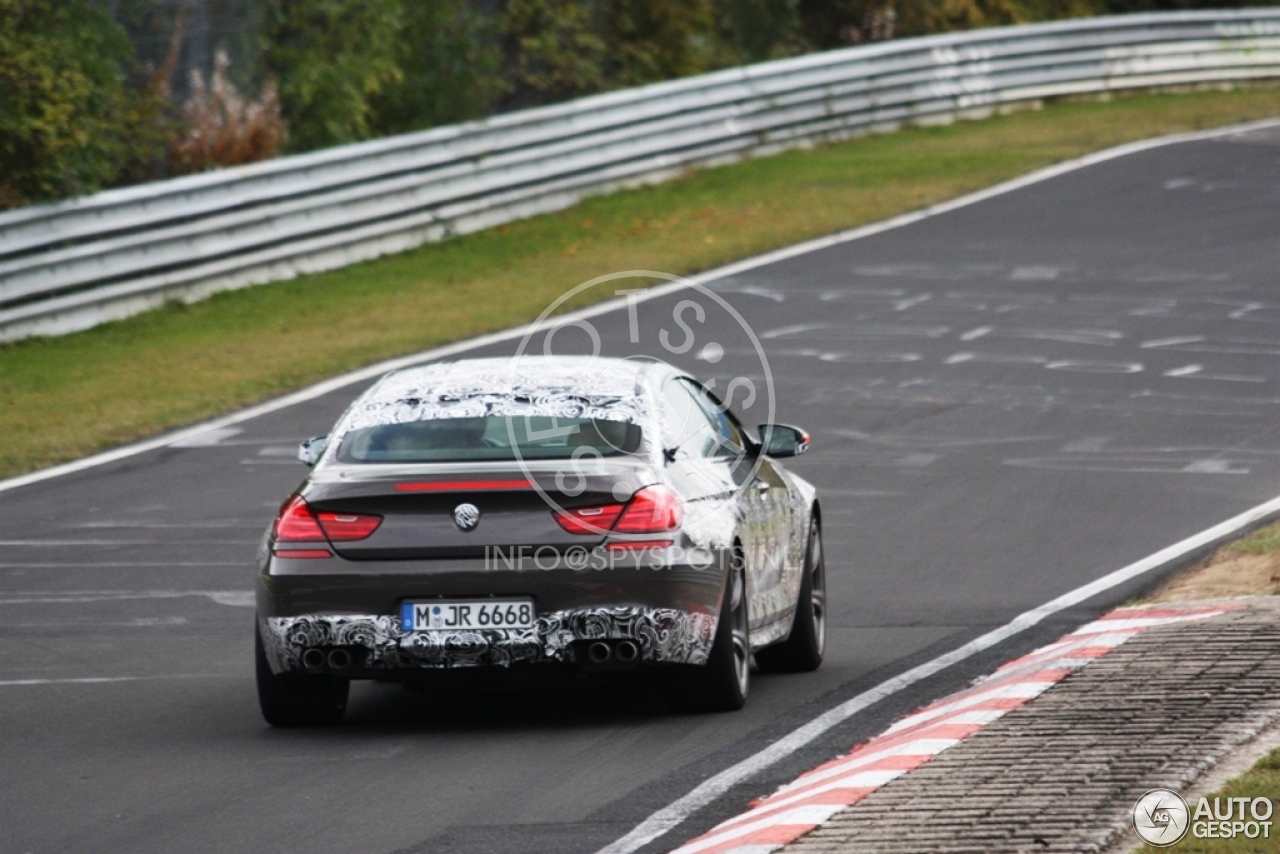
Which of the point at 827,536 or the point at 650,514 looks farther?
the point at 827,536

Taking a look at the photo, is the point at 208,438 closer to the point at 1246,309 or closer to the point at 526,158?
the point at 1246,309

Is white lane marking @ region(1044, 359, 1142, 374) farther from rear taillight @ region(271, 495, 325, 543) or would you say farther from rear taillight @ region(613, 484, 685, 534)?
rear taillight @ region(271, 495, 325, 543)

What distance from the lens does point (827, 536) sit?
1341cm

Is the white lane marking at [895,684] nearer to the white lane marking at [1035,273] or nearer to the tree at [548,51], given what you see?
the white lane marking at [1035,273]

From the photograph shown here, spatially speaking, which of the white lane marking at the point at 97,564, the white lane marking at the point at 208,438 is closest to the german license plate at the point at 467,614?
the white lane marking at the point at 97,564

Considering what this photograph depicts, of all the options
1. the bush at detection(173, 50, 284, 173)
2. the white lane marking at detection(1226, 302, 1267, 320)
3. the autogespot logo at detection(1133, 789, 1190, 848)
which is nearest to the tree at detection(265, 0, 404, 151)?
the bush at detection(173, 50, 284, 173)

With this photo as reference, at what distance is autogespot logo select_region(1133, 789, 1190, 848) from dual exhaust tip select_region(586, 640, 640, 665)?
2.46 meters

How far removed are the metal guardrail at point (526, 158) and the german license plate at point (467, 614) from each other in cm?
1310

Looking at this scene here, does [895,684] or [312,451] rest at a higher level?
[312,451]

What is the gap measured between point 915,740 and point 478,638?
5.72 ft

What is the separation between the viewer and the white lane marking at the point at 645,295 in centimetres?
1623

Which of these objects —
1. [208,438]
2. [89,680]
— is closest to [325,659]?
[89,680]

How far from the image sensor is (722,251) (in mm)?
24641

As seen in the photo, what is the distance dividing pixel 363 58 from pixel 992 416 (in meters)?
13.4
